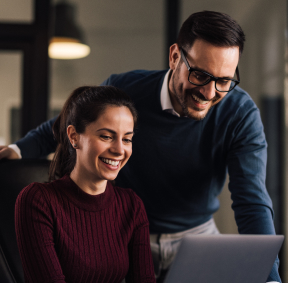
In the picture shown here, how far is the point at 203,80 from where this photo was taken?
1.23m

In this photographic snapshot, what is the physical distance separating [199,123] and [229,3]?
1.60m

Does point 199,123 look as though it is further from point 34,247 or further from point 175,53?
point 34,247


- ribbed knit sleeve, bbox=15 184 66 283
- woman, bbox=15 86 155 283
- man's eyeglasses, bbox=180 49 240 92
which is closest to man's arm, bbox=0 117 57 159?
woman, bbox=15 86 155 283

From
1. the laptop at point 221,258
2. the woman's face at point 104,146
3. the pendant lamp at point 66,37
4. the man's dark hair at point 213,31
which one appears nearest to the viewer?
the laptop at point 221,258

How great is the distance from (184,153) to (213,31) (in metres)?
0.49

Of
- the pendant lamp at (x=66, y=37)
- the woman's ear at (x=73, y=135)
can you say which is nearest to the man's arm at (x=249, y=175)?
the woman's ear at (x=73, y=135)

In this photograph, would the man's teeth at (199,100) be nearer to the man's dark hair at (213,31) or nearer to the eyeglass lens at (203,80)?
the eyeglass lens at (203,80)

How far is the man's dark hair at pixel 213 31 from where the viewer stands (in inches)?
46.7

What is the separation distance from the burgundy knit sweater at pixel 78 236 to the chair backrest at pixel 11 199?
0.18 m

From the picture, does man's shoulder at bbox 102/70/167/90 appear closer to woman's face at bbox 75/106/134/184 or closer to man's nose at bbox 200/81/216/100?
man's nose at bbox 200/81/216/100

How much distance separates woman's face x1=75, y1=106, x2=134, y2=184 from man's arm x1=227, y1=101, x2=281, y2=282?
17.8 inches

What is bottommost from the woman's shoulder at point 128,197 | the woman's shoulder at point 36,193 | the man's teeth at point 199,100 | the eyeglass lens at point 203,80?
the woman's shoulder at point 128,197

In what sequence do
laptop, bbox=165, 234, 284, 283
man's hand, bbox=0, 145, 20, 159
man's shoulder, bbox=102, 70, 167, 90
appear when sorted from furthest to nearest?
man's shoulder, bbox=102, 70, 167, 90 < man's hand, bbox=0, 145, 20, 159 < laptop, bbox=165, 234, 284, 283

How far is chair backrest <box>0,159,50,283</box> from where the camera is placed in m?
1.15
